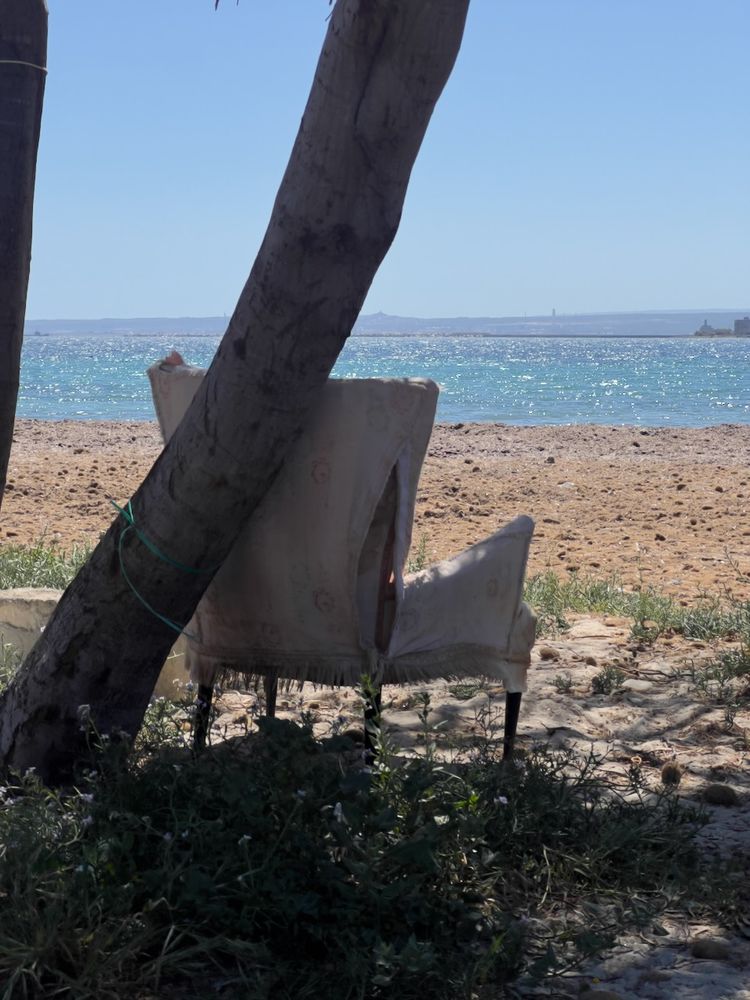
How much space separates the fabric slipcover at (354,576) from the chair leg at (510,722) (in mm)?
45

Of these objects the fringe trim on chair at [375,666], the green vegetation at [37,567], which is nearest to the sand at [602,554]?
the fringe trim on chair at [375,666]

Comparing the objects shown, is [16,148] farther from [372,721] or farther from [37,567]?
[37,567]

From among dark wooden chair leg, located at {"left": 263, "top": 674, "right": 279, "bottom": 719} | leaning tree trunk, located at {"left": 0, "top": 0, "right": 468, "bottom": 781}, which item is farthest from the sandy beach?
leaning tree trunk, located at {"left": 0, "top": 0, "right": 468, "bottom": 781}

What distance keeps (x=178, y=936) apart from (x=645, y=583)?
509 centimetres

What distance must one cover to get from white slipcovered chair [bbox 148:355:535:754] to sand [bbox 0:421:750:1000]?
0.74 ft

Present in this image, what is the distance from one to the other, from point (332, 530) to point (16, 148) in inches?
57.4

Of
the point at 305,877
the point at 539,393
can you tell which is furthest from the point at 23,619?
the point at 539,393

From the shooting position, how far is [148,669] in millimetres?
3156

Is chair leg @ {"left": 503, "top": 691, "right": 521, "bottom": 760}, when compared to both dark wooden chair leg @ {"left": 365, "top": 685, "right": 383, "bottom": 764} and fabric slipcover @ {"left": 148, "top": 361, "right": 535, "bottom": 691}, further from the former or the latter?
dark wooden chair leg @ {"left": 365, "top": 685, "right": 383, "bottom": 764}

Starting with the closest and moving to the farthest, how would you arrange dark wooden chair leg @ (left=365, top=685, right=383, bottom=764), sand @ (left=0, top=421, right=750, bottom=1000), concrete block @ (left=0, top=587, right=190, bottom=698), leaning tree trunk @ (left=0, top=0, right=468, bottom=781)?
leaning tree trunk @ (left=0, top=0, right=468, bottom=781)
dark wooden chair leg @ (left=365, top=685, right=383, bottom=764)
sand @ (left=0, top=421, right=750, bottom=1000)
concrete block @ (left=0, top=587, right=190, bottom=698)

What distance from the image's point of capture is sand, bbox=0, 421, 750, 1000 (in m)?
2.98

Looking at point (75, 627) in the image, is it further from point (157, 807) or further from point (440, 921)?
point (440, 921)

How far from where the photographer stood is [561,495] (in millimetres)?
11195

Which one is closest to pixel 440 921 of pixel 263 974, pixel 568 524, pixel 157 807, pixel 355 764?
pixel 263 974
